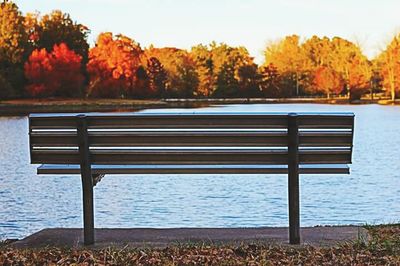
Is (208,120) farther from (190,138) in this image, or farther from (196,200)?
(196,200)

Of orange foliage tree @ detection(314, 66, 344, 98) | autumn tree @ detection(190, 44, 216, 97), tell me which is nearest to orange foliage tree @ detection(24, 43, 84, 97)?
autumn tree @ detection(190, 44, 216, 97)

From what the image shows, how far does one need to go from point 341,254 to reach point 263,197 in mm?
7600

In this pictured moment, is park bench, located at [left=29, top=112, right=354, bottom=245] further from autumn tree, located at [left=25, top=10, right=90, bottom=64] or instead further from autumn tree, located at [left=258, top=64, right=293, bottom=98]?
autumn tree, located at [left=258, top=64, right=293, bottom=98]

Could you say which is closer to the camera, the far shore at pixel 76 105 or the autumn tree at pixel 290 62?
the far shore at pixel 76 105

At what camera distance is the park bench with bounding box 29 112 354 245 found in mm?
5496

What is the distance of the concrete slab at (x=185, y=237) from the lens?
5617 mm

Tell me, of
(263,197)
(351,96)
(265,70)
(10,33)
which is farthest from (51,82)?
(263,197)

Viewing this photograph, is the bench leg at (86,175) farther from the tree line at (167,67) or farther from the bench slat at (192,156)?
the tree line at (167,67)

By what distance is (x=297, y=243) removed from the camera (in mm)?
5523

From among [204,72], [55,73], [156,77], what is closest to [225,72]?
[204,72]

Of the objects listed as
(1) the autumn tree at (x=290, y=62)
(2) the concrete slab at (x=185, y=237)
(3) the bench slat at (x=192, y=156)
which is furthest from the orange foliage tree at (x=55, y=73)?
(3) the bench slat at (x=192, y=156)

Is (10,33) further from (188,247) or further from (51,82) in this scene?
(188,247)

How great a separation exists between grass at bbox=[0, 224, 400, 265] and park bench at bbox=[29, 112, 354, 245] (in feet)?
1.35

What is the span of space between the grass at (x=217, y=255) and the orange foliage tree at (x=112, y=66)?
82613mm
